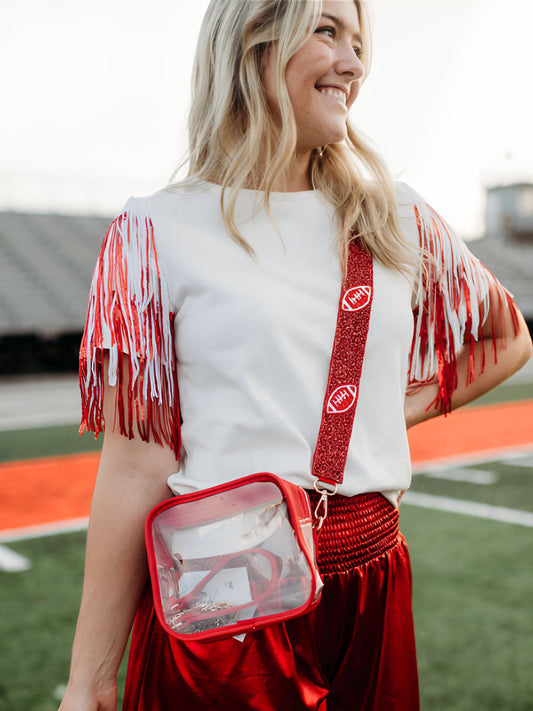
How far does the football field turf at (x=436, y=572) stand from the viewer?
2.90 m

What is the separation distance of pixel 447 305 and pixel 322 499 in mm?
432

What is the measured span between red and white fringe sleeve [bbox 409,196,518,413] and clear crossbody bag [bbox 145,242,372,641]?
223mm

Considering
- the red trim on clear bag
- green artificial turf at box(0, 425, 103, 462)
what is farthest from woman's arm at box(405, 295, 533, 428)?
green artificial turf at box(0, 425, 103, 462)

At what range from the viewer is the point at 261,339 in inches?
42.1

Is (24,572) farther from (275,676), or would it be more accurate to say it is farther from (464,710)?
(275,676)

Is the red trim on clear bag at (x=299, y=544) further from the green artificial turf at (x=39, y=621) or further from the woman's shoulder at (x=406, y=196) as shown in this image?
the green artificial turf at (x=39, y=621)

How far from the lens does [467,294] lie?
1.32 meters

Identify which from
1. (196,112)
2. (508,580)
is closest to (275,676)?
(196,112)

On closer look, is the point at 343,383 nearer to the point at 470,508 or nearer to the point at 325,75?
the point at 325,75

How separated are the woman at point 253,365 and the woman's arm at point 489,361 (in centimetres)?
22

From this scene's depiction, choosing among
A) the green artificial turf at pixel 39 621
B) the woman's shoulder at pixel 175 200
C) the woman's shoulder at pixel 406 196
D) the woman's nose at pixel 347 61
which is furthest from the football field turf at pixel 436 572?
the woman's nose at pixel 347 61

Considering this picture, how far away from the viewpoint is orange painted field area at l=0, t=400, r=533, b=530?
5.36 metres

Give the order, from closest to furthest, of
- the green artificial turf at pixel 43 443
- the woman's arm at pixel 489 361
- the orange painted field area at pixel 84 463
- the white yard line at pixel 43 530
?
the woman's arm at pixel 489 361
the white yard line at pixel 43 530
the orange painted field area at pixel 84 463
the green artificial turf at pixel 43 443

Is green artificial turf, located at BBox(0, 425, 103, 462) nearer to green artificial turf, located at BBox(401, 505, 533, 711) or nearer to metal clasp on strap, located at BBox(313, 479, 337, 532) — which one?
green artificial turf, located at BBox(401, 505, 533, 711)
